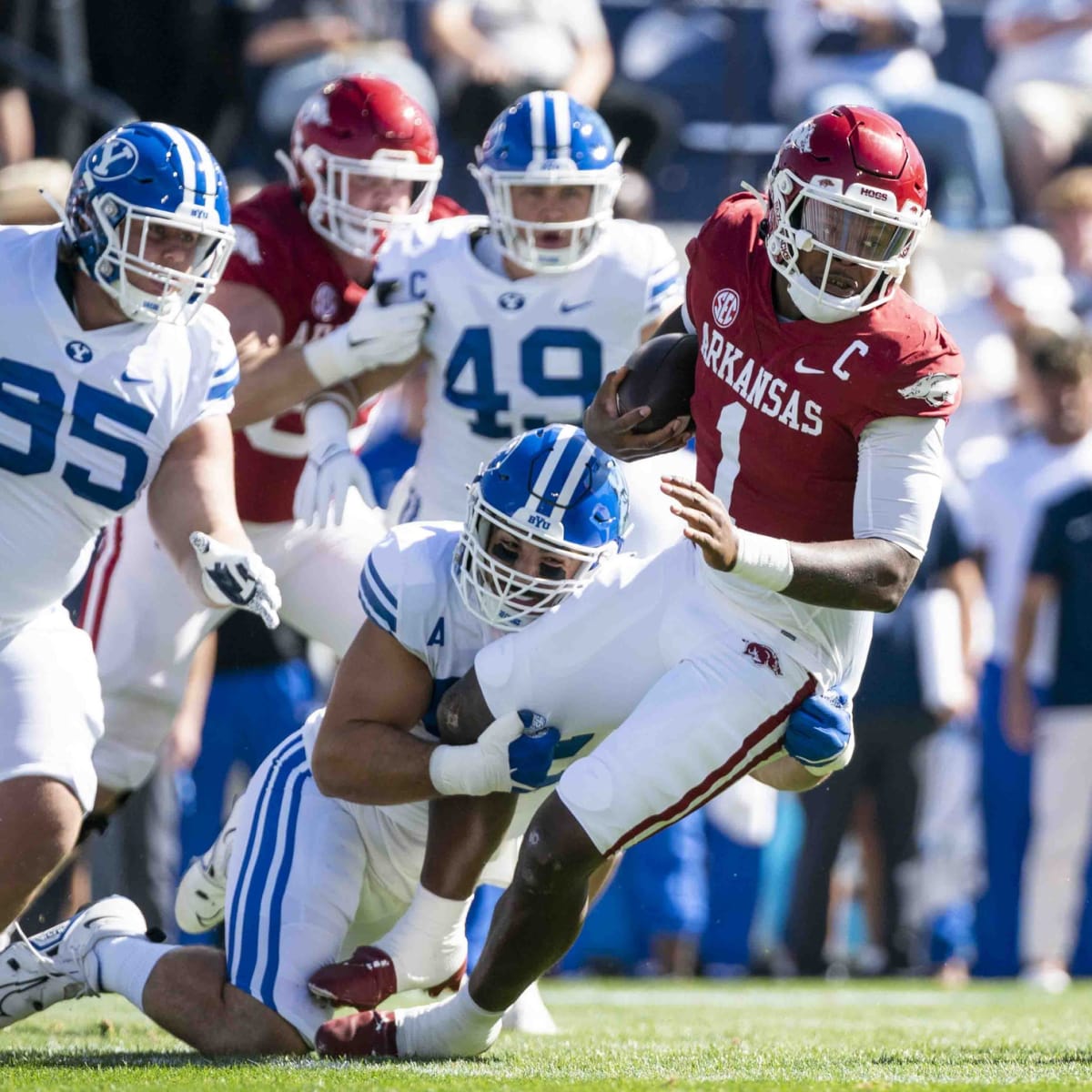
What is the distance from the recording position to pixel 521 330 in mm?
4988

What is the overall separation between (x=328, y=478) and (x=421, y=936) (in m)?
1.29

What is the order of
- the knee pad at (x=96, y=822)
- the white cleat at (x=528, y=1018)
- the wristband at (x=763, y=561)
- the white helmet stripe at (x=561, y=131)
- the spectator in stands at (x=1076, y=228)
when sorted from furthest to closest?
the spectator in stands at (x=1076, y=228), the white helmet stripe at (x=561, y=131), the knee pad at (x=96, y=822), the white cleat at (x=528, y=1018), the wristband at (x=763, y=561)

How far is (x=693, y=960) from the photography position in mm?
6828

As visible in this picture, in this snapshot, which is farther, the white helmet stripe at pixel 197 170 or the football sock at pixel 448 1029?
the white helmet stripe at pixel 197 170

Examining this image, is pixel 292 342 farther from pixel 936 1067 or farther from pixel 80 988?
pixel 936 1067

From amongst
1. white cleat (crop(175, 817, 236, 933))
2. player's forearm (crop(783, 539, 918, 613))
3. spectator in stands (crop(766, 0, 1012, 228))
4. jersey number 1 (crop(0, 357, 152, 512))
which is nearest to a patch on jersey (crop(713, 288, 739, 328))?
player's forearm (crop(783, 539, 918, 613))

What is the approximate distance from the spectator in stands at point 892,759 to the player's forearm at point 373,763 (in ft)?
10.5

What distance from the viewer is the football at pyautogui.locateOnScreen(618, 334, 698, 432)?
13.4 feet

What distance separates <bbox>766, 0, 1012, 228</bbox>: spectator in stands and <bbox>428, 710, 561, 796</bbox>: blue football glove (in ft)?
17.5

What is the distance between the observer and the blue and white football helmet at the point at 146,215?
4.03 meters

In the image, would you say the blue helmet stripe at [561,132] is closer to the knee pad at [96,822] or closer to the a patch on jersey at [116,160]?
the a patch on jersey at [116,160]

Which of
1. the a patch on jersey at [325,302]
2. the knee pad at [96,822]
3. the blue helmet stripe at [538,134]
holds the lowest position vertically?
the knee pad at [96,822]

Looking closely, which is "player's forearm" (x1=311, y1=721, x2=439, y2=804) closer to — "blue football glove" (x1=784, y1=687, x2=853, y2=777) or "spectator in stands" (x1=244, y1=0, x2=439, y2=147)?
"blue football glove" (x1=784, y1=687, x2=853, y2=777)

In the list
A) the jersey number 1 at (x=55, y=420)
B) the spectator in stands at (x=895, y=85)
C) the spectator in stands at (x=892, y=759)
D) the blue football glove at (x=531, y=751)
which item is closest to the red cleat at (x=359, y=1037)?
the blue football glove at (x=531, y=751)
